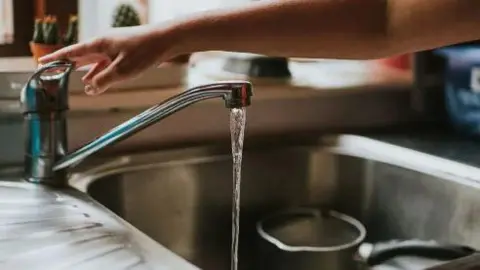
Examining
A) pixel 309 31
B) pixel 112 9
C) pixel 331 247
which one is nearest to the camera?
pixel 309 31

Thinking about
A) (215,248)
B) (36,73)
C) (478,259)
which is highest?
(36,73)

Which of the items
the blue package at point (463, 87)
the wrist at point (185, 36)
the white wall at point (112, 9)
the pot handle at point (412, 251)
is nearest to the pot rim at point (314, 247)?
the pot handle at point (412, 251)

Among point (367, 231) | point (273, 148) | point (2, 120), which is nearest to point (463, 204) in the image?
point (367, 231)

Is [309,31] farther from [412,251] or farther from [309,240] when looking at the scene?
[309,240]

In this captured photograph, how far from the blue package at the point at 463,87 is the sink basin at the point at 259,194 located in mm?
151

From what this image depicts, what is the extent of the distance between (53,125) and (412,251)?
0.42m

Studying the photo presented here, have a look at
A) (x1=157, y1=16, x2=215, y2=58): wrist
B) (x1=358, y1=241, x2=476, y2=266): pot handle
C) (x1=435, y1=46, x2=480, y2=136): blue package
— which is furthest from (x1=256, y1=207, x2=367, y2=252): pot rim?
(x1=157, y1=16, x2=215, y2=58): wrist

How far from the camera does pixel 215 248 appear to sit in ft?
3.76

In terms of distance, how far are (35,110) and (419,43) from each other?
44 centimetres

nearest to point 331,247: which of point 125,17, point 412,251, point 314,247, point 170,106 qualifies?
point 314,247

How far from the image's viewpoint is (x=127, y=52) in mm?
803

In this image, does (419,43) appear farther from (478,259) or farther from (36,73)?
(36,73)

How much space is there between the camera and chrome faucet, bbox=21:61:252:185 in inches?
34.5

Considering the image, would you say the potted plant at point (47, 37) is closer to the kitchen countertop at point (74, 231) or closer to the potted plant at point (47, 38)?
the potted plant at point (47, 38)
